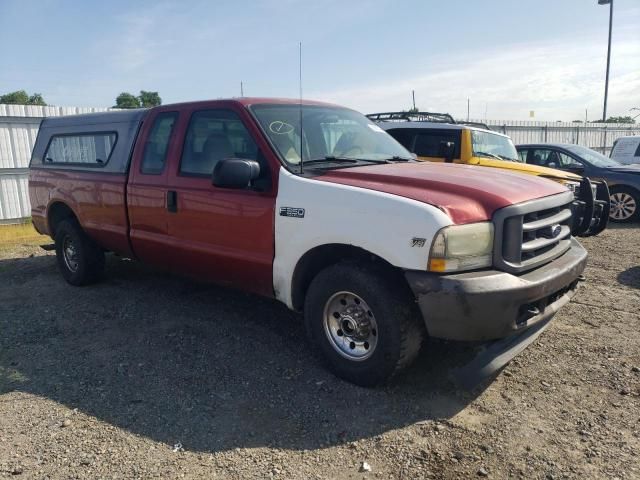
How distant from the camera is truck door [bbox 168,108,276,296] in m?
3.91

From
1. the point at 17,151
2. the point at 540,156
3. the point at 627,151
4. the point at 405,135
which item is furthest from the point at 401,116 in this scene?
the point at 17,151

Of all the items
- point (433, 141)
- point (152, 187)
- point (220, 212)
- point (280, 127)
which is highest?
point (280, 127)

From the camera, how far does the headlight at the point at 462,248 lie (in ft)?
9.76

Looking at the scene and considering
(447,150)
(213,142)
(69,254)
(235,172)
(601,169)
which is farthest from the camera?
(601,169)

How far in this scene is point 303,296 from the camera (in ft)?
12.6

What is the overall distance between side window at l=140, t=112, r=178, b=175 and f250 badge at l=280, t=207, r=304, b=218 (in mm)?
1542

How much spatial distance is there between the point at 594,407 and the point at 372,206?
74.0 inches

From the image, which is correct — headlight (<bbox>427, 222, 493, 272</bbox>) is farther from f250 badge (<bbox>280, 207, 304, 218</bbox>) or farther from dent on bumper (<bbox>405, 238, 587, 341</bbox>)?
f250 badge (<bbox>280, 207, 304, 218</bbox>)

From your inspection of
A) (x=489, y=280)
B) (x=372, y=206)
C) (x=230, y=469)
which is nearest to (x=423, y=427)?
(x=489, y=280)

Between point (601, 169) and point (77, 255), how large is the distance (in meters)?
9.53

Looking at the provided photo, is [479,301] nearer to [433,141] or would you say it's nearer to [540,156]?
[433,141]

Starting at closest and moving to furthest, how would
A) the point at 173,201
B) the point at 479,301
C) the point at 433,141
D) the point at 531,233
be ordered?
the point at 479,301 < the point at 531,233 < the point at 173,201 < the point at 433,141

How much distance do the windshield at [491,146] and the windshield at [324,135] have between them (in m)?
3.89

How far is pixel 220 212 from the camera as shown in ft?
13.6
